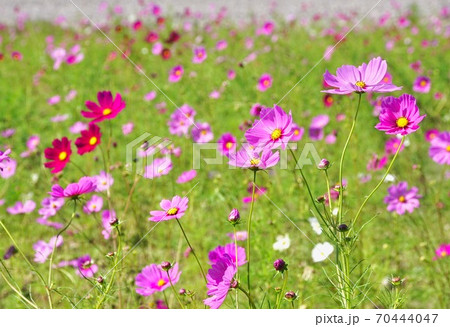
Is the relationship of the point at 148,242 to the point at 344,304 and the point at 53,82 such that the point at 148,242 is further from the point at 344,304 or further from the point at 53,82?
the point at 53,82

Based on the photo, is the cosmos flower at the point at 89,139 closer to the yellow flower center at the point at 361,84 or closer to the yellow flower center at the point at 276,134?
the yellow flower center at the point at 276,134

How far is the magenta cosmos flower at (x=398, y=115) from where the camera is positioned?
0.82 meters

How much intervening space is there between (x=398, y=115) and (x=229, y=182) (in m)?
1.05

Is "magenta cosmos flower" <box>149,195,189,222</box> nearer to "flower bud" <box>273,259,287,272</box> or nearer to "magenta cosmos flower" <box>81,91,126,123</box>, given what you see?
"flower bud" <box>273,259,287,272</box>

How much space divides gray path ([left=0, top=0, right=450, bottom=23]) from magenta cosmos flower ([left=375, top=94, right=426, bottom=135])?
4816 millimetres

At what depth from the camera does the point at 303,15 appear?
544cm

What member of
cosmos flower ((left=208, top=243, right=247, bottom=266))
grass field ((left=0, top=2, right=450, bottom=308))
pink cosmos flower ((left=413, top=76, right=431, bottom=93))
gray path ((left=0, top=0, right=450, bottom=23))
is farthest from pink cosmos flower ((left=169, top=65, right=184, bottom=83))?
gray path ((left=0, top=0, right=450, bottom=23))

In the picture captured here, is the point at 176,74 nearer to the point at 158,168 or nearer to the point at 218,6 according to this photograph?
the point at 158,168

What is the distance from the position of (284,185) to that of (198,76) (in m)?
1.22

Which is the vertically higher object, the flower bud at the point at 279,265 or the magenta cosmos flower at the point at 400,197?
the magenta cosmos flower at the point at 400,197

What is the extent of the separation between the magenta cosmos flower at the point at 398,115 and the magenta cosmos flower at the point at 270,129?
0.16 metres

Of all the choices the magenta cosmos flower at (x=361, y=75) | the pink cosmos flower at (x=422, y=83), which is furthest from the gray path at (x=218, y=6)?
the magenta cosmos flower at (x=361, y=75)

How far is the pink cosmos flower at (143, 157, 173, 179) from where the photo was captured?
1478 millimetres
